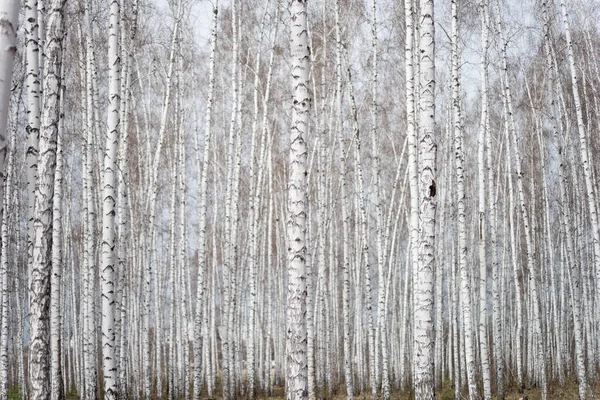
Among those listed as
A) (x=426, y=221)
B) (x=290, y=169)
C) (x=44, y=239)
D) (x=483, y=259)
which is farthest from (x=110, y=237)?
(x=483, y=259)

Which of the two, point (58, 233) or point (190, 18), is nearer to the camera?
point (58, 233)

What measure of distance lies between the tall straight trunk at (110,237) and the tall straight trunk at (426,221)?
10.8 ft

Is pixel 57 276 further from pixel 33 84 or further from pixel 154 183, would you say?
pixel 154 183

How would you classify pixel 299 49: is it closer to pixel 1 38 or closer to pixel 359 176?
pixel 1 38

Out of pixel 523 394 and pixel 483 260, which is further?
pixel 523 394

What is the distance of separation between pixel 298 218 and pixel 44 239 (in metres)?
2.52


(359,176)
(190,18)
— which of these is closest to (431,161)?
(359,176)

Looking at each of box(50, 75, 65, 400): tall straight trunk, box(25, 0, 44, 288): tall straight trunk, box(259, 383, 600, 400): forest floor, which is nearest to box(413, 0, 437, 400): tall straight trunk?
box(25, 0, 44, 288): tall straight trunk

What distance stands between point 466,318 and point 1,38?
27.0ft

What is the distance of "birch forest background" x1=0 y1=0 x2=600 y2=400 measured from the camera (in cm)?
570

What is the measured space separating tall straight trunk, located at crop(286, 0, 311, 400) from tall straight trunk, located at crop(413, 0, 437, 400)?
1.37 metres

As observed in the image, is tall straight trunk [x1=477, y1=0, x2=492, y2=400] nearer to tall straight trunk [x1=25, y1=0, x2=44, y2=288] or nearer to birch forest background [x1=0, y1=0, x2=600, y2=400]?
birch forest background [x1=0, y1=0, x2=600, y2=400]

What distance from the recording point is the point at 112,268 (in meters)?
6.34

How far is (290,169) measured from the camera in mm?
5219
